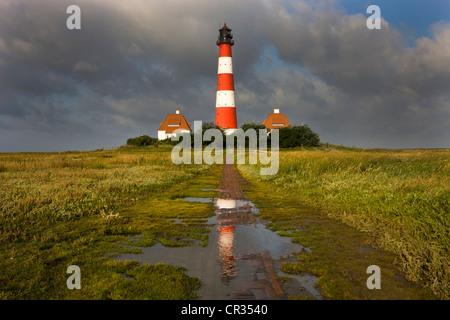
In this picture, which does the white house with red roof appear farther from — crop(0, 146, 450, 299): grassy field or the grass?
the grass

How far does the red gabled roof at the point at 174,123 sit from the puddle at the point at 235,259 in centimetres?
9195

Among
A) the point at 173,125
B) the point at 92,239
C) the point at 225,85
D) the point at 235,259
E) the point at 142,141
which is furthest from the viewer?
the point at 173,125

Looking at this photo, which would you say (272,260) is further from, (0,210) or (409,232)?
(0,210)

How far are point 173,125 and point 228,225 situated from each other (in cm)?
9387

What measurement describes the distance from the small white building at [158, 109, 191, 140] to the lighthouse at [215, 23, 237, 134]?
30874mm

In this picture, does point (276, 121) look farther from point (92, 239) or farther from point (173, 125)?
point (92, 239)

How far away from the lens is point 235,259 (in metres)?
6.53

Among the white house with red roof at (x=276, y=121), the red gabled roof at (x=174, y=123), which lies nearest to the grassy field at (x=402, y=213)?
the white house with red roof at (x=276, y=121)

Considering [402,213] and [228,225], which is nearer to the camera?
[402,213]

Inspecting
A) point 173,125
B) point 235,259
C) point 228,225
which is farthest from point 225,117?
point 235,259

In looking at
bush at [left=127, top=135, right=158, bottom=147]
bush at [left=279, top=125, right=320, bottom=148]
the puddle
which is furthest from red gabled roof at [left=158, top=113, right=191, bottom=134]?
the puddle

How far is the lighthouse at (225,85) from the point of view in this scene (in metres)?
67.1

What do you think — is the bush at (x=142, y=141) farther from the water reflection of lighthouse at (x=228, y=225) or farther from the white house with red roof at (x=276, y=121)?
the water reflection of lighthouse at (x=228, y=225)

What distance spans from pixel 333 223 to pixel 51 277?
7329 mm
